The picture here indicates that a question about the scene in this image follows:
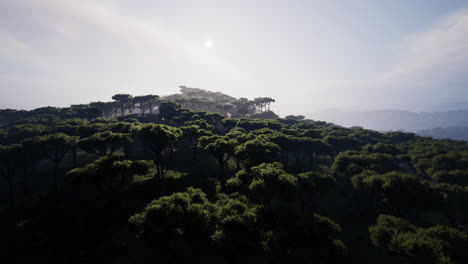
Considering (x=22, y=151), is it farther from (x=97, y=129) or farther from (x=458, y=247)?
(x=458, y=247)

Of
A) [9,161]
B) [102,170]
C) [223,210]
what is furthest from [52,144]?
[223,210]

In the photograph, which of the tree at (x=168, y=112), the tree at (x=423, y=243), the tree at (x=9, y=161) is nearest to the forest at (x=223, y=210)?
the tree at (x=423, y=243)

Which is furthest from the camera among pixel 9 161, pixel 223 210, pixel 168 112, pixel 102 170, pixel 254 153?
pixel 168 112

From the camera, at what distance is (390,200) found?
31.8 meters

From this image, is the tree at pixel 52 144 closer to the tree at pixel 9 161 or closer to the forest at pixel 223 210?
the forest at pixel 223 210

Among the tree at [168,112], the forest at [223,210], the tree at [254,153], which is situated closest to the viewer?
the forest at [223,210]

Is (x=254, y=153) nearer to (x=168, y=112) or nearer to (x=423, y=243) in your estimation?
(x=423, y=243)

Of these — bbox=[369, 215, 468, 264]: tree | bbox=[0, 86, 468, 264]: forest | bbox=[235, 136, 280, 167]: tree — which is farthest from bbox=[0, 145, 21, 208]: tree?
bbox=[369, 215, 468, 264]: tree

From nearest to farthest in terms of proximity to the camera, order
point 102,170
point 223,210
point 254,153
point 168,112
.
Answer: point 223,210 → point 102,170 → point 254,153 → point 168,112

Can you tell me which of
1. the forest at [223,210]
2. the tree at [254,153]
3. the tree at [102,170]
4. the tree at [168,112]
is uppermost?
the tree at [168,112]

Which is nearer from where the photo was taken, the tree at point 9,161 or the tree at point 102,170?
the tree at point 102,170

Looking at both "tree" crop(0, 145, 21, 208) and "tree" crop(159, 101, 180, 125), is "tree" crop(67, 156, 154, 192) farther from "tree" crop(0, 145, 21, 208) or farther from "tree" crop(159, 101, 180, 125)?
"tree" crop(159, 101, 180, 125)

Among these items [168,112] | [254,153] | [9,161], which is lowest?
[9,161]

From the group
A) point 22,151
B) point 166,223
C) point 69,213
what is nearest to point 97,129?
point 22,151
